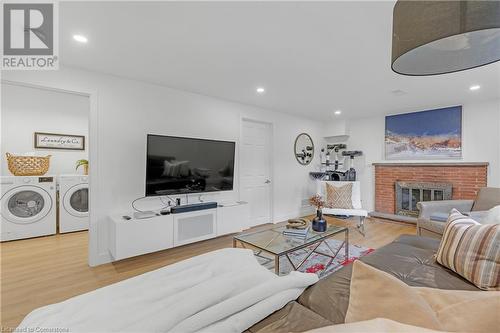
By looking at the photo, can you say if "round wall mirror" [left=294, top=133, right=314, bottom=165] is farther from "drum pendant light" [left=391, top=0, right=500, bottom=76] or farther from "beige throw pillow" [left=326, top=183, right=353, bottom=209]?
"drum pendant light" [left=391, top=0, right=500, bottom=76]

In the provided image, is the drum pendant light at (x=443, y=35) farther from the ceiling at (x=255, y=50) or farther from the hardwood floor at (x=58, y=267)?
the hardwood floor at (x=58, y=267)

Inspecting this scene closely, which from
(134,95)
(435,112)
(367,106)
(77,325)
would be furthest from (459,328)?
(435,112)

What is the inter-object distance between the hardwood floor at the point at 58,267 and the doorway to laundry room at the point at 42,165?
212 mm

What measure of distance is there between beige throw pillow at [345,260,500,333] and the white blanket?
13.7 inches

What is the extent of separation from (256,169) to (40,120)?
155 inches

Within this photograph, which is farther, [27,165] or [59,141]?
[59,141]

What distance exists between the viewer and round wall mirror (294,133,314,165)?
4.99 metres

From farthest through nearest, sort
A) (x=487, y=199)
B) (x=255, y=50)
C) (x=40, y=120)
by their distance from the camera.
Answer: (x=40, y=120) < (x=487, y=199) < (x=255, y=50)

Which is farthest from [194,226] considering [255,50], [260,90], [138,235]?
[255,50]

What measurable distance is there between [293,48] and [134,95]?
2050mm

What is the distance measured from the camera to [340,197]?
4.23 m

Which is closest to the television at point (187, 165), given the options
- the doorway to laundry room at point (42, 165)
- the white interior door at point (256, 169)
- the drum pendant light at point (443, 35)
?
the white interior door at point (256, 169)

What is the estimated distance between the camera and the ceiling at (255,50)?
1.62 metres

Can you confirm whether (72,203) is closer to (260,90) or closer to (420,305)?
(260,90)
